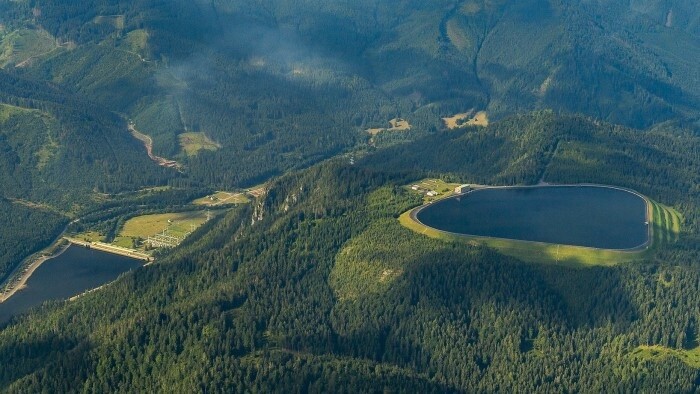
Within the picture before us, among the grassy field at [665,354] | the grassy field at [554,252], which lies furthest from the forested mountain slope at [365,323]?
the grassy field at [554,252]

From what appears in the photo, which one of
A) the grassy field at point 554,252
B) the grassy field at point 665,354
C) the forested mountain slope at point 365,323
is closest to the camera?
the forested mountain slope at point 365,323

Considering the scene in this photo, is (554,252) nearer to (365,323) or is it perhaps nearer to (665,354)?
(665,354)

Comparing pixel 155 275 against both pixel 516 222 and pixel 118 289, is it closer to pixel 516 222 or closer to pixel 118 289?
pixel 118 289

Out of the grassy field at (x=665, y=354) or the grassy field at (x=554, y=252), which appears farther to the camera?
the grassy field at (x=554, y=252)

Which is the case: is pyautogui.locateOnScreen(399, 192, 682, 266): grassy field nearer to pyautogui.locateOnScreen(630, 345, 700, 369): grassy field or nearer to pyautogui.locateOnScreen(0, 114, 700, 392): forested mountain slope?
pyautogui.locateOnScreen(0, 114, 700, 392): forested mountain slope

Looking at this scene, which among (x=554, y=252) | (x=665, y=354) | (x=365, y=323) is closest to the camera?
(x=665, y=354)

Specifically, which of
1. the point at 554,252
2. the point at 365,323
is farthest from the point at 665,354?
the point at 365,323

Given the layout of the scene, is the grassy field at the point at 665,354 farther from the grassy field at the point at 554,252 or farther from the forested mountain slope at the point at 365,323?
the grassy field at the point at 554,252
